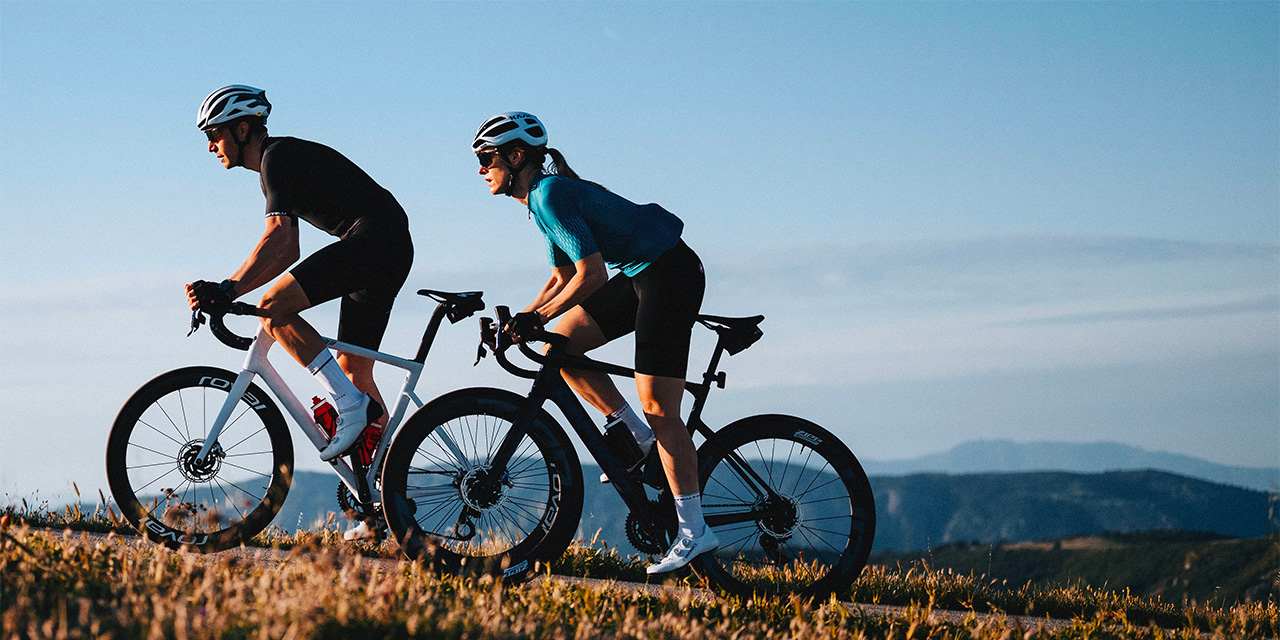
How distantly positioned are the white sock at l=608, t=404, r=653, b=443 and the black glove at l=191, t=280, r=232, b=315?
226 centimetres

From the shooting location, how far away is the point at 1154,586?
100 metres

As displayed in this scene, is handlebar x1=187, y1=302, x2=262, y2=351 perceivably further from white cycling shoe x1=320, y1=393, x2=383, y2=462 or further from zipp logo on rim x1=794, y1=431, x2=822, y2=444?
zipp logo on rim x1=794, y1=431, x2=822, y2=444

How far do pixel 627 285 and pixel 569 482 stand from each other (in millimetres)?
1166

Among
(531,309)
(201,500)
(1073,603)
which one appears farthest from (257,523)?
(1073,603)

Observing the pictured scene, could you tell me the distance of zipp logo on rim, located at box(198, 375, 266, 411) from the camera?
6344mm

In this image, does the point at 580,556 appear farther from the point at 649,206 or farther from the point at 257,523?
the point at 649,206

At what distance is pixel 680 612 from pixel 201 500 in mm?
2923

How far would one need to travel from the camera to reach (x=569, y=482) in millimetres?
6145

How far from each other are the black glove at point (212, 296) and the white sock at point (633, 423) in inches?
89.0

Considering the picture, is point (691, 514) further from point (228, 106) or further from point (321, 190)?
point (228, 106)

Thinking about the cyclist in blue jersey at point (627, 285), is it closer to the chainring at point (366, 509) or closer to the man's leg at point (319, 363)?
the man's leg at point (319, 363)

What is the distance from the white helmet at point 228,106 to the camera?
6609 mm

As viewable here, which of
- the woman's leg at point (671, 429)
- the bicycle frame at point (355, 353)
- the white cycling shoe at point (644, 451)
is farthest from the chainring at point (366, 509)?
the woman's leg at point (671, 429)

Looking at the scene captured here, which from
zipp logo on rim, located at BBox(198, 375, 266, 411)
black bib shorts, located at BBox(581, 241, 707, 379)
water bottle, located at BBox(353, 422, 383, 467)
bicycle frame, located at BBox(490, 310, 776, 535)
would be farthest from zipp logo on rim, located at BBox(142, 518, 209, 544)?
black bib shorts, located at BBox(581, 241, 707, 379)
